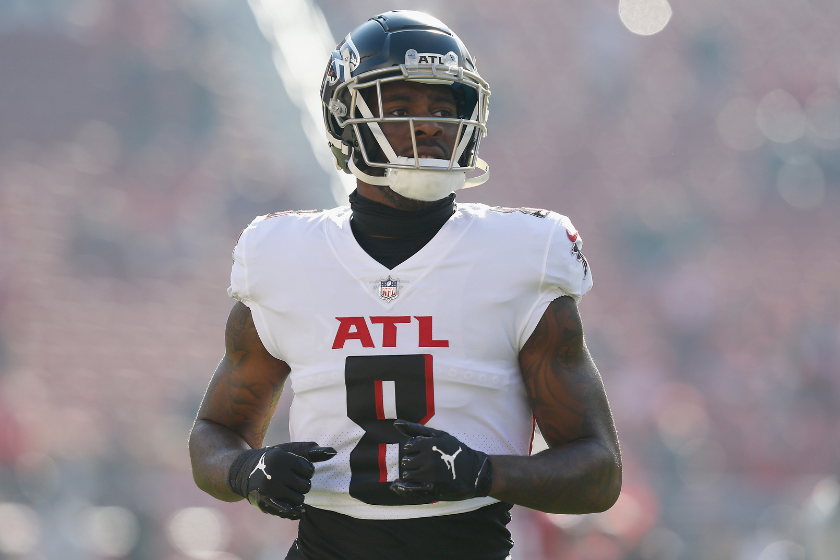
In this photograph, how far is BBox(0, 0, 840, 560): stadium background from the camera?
168 inches

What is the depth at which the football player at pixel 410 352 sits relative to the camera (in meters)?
1.38

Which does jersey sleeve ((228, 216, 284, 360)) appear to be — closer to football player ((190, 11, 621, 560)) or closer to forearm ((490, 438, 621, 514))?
football player ((190, 11, 621, 560))

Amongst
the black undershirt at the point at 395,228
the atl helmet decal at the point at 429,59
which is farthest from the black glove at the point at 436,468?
the atl helmet decal at the point at 429,59

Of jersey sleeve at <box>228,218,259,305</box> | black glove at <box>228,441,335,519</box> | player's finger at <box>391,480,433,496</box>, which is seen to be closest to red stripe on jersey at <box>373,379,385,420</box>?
black glove at <box>228,441,335,519</box>

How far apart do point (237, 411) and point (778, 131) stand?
6.32m

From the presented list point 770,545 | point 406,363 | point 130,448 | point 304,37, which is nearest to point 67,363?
point 130,448

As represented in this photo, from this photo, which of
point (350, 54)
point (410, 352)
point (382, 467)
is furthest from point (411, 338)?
point (350, 54)

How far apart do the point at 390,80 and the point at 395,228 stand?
270 millimetres

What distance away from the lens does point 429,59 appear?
5.21 feet

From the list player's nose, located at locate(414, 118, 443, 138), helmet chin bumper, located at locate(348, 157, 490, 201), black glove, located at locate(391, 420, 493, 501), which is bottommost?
black glove, located at locate(391, 420, 493, 501)

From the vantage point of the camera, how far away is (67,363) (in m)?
5.26

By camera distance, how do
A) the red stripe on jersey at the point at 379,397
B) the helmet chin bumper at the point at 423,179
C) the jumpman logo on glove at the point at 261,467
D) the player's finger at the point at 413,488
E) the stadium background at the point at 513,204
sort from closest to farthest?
the player's finger at the point at 413,488, the jumpman logo on glove at the point at 261,467, the red stripe on jersey at the point at 379,397, the helmet chin bumper at the point at 423,179, the stadium background at the point at 513,204

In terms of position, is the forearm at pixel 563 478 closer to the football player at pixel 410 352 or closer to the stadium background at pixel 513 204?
the football player at pixel 410 352

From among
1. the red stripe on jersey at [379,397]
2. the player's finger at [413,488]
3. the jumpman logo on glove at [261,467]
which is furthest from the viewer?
the red stripe on jersey at [379,397]
